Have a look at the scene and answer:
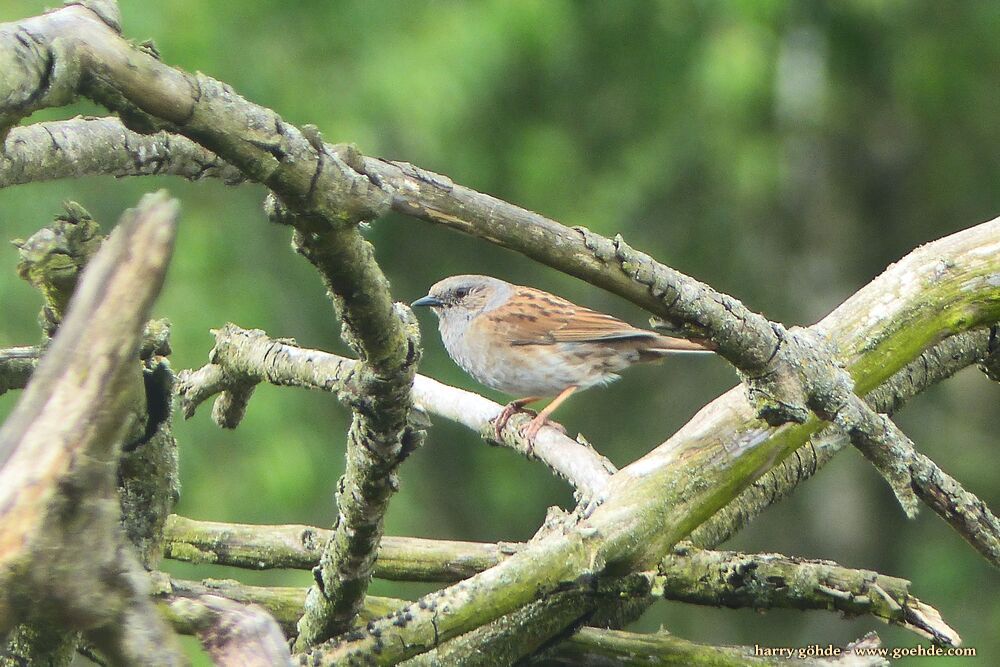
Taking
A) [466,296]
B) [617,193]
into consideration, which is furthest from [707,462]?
[617,193]

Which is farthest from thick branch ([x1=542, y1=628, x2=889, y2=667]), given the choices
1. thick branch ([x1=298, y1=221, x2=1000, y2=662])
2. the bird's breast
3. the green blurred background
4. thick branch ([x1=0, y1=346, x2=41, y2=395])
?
the green blurred background

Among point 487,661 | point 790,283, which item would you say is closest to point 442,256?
point 790,283

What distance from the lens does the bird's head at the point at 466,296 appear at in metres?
6.52

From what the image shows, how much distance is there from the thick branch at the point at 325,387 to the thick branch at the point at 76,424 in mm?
1013

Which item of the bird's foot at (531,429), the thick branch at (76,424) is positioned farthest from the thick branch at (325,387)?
the thick branch at (76,424)

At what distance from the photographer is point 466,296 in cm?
658

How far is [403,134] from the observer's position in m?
8.41

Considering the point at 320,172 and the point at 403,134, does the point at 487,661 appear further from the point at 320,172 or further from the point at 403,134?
the point at 403,134

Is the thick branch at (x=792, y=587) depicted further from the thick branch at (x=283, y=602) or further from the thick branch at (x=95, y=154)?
the thick branch at (x=95, y=154)

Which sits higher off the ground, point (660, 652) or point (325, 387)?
point (325, 387)

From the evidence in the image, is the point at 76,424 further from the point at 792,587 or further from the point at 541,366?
the point at 541,366

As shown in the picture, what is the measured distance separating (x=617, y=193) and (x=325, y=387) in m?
6.46

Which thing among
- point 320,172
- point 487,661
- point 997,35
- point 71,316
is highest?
point 997,35

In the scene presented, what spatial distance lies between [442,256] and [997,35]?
4321 millimetres
